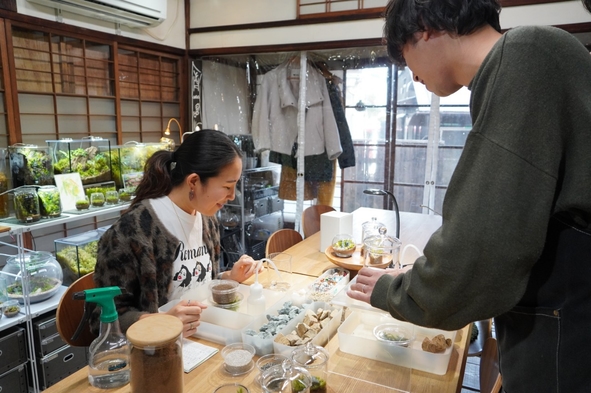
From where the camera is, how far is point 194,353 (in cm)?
123

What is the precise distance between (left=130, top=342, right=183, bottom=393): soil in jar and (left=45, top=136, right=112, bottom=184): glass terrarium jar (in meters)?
2.48

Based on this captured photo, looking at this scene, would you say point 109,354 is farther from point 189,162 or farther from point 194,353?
point 189,162

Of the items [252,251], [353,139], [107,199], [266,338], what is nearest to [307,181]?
[353,139]

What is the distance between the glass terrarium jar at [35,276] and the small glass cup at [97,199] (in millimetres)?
489

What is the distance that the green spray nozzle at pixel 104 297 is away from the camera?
96 centimetres

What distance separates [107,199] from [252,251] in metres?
1.67

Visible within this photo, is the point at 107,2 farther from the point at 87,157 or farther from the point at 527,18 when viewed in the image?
the point at 527,18

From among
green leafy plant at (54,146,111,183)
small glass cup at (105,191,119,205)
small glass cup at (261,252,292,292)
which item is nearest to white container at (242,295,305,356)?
small glass cup at (261,252,292,292)

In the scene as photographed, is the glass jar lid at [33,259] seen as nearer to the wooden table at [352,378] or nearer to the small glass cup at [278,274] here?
the small glass cup at [278,274]

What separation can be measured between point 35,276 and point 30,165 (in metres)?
0.70

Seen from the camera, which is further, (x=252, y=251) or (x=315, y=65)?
(x=252, y=251)

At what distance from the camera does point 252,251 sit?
4371 mm

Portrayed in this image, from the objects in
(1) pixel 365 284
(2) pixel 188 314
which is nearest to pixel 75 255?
(2) pixel 188 314

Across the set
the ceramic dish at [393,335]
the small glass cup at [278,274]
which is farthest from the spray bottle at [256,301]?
the ceramic dish at [393,335]
